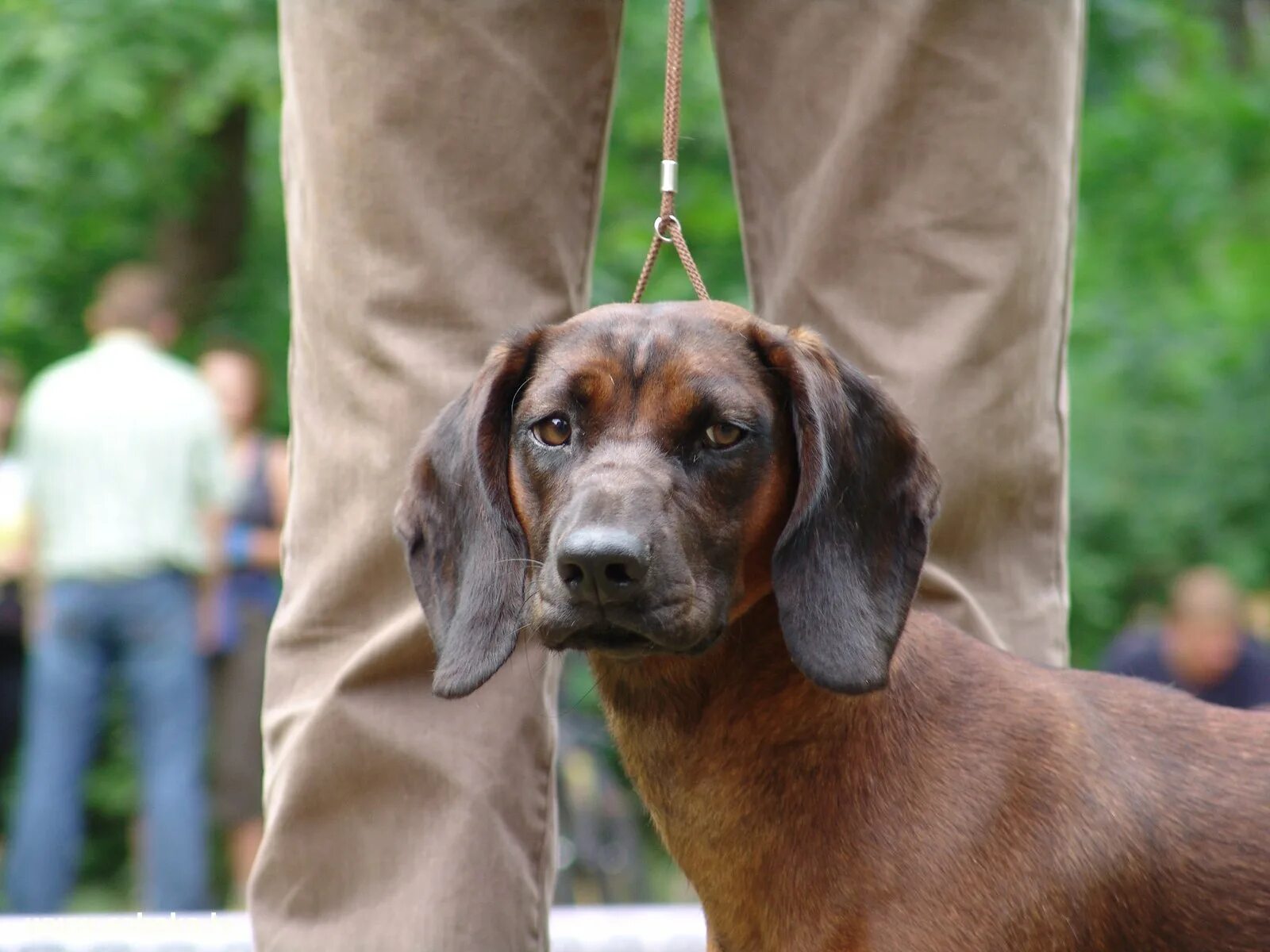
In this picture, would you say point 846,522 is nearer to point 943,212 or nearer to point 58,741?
point 943,212

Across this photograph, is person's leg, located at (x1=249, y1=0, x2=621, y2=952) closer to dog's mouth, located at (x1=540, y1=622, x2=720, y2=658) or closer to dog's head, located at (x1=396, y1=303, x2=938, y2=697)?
dog's head, located at (x1=396, y1=303, x2=938, y2=697)

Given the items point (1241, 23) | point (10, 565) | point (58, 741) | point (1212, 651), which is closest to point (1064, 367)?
point (1212, 651)

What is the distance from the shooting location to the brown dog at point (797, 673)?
2.52 m

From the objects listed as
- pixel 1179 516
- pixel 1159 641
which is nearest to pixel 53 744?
pixel 1159 641

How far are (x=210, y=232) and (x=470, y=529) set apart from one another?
9609 millimetres

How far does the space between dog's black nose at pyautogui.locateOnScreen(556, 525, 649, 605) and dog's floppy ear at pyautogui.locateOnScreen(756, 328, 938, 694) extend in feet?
0.89

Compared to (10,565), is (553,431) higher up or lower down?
higher up

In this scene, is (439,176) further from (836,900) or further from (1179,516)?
(1179,516)

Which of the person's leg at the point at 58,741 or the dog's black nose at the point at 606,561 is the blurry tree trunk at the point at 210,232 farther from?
the dog's black nose at the point at 606,561

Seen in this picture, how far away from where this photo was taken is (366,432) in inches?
118

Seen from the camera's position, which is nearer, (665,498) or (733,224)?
(665,498)

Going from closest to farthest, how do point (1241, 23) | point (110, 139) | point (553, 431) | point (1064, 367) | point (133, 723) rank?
point (553, 431) → point (1064, 367) → point (133, 723) → point (110, 139) → point (1241, 23)

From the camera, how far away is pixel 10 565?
25.4 feet

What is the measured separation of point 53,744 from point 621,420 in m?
5.50
